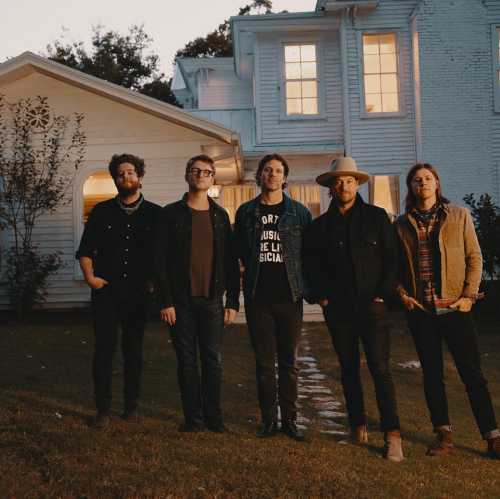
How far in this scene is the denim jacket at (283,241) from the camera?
556cm

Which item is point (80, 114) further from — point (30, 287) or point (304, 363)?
point (304, 363)

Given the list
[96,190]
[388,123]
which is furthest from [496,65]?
[96,190]

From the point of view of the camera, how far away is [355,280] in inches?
212

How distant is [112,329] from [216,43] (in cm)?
4202

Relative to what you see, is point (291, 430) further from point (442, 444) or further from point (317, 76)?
point (317, 76)

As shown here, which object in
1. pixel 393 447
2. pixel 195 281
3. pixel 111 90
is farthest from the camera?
pixel 111 90

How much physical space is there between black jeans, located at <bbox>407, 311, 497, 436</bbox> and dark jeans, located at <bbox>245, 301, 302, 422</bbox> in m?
0.89

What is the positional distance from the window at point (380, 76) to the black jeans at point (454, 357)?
12946 mm

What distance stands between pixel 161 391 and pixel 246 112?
12335mm

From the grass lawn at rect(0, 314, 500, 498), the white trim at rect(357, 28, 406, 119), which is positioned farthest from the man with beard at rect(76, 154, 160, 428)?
the white trim at rect(357, 28, 406, 119)

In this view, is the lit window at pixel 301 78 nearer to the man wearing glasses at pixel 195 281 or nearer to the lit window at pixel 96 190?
the lit window at pixel 96 190

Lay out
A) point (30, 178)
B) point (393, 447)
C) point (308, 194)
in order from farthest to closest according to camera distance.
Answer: point (308, 194) < point (30, 178) < point (393, 447)

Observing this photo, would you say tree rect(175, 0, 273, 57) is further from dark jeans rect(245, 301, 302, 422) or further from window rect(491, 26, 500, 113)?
dark jeans rect(245, 301, 302, 422)

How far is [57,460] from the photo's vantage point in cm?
479
